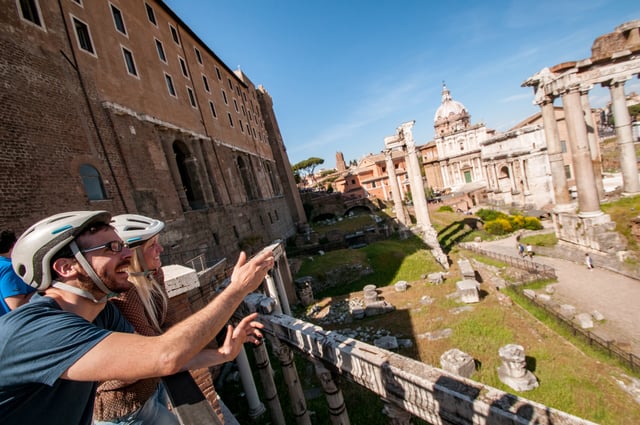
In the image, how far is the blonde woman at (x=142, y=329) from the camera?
1.98 meters

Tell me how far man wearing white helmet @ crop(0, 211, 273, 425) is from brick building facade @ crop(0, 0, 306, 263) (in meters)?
8.34

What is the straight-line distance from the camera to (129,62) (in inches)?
511

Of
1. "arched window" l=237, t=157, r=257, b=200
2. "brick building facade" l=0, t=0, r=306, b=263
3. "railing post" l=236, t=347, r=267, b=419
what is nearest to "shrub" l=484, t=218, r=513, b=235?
"brick building facade" l=0, t=0, r=306, b=263

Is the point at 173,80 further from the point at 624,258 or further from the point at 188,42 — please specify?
the point at 624,258

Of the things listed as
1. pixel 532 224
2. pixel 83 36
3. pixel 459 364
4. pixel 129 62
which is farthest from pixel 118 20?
pixel 532 224

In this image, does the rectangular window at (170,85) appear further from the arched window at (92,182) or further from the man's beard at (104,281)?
the man's beard at (104,281)

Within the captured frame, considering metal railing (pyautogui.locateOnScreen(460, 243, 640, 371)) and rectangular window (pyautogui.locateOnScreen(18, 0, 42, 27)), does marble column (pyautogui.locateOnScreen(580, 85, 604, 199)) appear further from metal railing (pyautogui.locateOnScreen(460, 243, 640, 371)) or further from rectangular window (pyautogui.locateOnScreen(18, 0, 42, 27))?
rectangular window (pyautogui.locateOnScreen(18, 0, 42, 27))

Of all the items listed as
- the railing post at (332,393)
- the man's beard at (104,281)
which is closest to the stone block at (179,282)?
the railing post at (332,393)

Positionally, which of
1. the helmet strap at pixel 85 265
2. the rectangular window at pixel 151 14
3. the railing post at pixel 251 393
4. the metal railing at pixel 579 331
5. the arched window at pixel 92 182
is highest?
the rectangular window at pixel 151 14

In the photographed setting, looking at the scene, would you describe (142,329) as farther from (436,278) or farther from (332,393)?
(436,278)

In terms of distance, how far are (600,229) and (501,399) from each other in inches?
616

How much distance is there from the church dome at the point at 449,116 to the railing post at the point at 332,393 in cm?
6141

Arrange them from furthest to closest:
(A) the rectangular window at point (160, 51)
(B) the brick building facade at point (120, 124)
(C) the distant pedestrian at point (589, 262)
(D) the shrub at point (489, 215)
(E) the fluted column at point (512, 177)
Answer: (E) the fluted column at point (512, 177) < (D) the shrub at point (489, 215) < (A) the rectangular window at point (160, 51) < (C) the distant pedestrian at point (589, 262) < (B) the brick building facade at point (120, 124)

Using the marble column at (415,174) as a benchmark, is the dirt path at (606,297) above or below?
below
